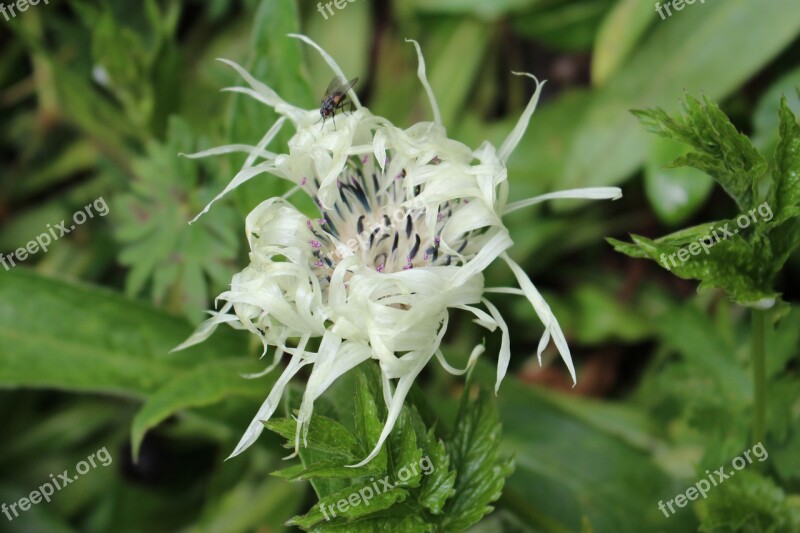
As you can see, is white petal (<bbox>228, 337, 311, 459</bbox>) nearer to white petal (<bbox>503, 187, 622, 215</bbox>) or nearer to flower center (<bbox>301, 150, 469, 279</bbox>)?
flower center (<bbox>301, 150, 469, 279</bbox>)

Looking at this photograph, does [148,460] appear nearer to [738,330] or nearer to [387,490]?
[387,490]

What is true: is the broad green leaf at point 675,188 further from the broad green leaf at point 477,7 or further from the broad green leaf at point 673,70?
the broad green leaf at point 477,7

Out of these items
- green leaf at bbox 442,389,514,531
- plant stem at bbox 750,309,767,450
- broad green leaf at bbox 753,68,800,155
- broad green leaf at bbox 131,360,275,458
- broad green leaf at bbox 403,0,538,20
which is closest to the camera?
green leaf at bbox 442,389,514,531

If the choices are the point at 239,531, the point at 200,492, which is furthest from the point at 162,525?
the point at 239,531

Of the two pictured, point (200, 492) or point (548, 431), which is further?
point (200, 492)

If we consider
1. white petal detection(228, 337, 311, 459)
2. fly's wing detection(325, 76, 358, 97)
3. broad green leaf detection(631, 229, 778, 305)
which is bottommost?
broad green leaf detection(631, 229, 778, 305)

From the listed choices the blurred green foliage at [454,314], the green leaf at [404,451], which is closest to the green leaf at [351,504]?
the green leaf at [404,451]

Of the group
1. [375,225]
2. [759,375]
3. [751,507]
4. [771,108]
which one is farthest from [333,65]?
[771,108]

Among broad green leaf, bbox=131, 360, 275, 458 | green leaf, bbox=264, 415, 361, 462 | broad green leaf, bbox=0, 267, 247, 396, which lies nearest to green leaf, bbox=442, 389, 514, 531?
green leaf, bbox=264, 415, 361, 462
